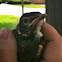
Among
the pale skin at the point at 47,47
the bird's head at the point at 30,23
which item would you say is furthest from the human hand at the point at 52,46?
the bird's head at the point at 30,23

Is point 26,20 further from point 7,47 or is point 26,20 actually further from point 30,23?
point 7,47

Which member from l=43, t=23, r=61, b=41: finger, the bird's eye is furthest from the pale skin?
the bird's eye

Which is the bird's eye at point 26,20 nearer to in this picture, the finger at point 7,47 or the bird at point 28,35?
the bird at point 28,35

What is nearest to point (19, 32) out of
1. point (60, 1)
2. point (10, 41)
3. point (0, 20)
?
point (10, 41)

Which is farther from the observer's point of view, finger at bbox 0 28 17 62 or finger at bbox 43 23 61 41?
finger at bbox 43 23 61 41

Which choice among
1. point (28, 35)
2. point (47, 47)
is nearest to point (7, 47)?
point (28, 35)

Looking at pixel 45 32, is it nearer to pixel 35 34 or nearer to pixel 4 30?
pixel 35 34

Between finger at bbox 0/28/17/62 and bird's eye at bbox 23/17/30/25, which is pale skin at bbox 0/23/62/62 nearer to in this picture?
finger at bbox 0/28/17/62
